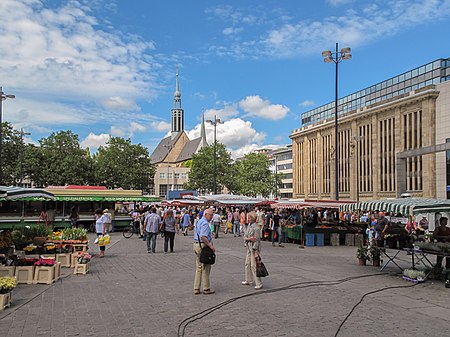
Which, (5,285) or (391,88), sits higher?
(391,88)

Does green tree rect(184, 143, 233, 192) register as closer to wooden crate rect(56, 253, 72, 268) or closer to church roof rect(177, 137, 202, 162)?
church roof rect(177, 137, 202, 162)

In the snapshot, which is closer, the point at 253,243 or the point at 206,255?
the point at 206,255

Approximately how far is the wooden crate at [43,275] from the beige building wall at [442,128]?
171 ft

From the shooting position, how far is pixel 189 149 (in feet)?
481

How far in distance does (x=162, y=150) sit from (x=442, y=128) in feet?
372

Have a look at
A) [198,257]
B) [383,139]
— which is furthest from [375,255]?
[383,139]

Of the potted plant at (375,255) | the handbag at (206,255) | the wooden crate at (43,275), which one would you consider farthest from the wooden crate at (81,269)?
the potted plant at (375,255)

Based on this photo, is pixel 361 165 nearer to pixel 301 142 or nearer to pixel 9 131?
pixel 301 142

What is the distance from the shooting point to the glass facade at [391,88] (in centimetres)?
6075

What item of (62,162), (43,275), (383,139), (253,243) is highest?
(383,139)

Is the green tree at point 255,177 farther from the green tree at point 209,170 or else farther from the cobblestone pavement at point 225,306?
the cobblestone pavement at point 225,306

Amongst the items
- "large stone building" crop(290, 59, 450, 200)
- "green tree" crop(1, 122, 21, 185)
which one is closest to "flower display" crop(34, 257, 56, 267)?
"large stone building" crop(290, 59, 450, 200)

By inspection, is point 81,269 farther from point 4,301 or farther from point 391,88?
point 391,88

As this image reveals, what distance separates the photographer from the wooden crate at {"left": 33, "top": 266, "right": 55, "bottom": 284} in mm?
11219
